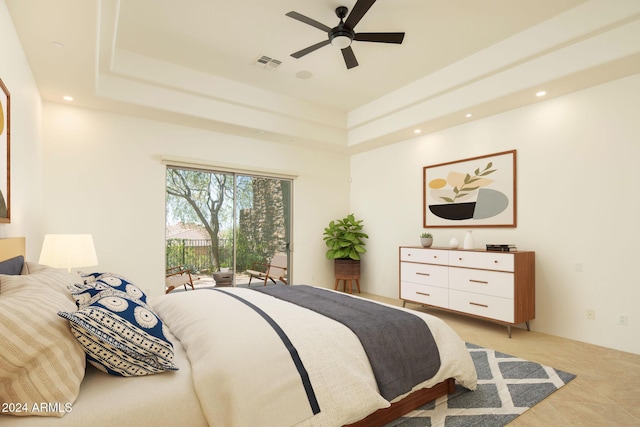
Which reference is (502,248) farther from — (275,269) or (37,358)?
(37,358)

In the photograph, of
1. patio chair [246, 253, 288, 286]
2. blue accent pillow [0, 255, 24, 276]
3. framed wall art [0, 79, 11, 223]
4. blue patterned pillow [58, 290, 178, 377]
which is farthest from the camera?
patio chair [246, 253, 288, 286]

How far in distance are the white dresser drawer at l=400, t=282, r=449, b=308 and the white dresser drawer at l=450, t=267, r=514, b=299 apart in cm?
19

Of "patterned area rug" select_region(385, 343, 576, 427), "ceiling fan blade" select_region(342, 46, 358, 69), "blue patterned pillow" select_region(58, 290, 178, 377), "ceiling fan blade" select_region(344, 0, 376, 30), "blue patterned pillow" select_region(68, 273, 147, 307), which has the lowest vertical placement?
"patterned area rug" select_region(385, 343, 576, 427)

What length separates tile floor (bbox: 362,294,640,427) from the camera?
2.09 meters

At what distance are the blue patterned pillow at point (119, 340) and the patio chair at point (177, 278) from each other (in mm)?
3249

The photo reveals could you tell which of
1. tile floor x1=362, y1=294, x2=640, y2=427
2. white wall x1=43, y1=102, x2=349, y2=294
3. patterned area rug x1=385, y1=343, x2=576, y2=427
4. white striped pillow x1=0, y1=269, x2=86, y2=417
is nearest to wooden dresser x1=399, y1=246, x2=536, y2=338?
tile floor x1=362, y1=294, x2=640, y2=427

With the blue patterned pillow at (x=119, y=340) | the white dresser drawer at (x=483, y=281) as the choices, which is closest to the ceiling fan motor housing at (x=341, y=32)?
the blue patterned pillow at (x=119, y=340)

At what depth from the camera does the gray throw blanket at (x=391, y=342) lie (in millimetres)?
1855

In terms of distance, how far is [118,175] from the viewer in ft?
13.8

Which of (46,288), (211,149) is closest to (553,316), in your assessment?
(46,288)

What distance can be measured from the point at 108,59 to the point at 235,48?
49.9 inches

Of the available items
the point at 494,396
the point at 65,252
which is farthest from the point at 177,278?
the point at 494,396

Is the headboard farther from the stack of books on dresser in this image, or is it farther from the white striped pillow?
the stack of books on dresser

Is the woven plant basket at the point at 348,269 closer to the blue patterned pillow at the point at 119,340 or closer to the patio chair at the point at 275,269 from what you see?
the patio chair at the point at 275,269
